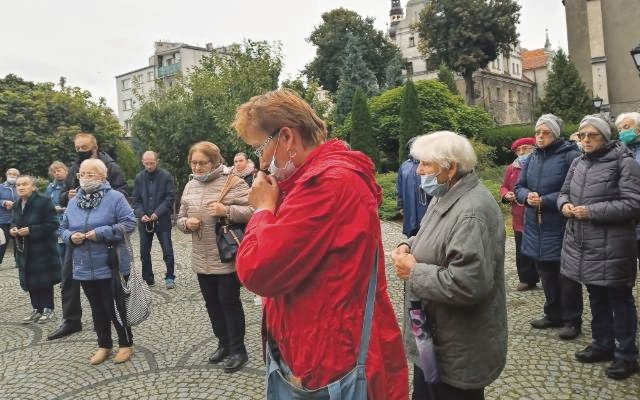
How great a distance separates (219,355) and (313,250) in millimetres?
3526

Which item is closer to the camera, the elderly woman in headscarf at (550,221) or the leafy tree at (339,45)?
the elderly woman in headscarf at (550,221)

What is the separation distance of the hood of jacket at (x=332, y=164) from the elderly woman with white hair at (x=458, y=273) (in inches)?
27.6

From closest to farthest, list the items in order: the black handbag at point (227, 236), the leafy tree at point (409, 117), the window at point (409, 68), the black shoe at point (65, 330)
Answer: the black handbag at point (227, 236) < the black shoe at point (65, 330) < the leafy tree at point (409, 117) < the window at point (409, 68)

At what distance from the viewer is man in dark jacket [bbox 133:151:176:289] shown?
8.17m

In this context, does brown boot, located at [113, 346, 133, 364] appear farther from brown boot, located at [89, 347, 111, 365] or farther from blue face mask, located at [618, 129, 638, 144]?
blue face mask, located at [618, 129, 638, 144]

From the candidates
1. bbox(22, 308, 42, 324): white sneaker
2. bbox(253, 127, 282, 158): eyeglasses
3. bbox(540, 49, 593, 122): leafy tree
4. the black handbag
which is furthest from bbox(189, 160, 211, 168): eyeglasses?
bbox(540, 49, 593, 122): leafy tree

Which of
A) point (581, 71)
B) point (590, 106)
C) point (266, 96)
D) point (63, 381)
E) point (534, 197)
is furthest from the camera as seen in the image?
point (581, 71)

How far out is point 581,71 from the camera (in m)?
34.1

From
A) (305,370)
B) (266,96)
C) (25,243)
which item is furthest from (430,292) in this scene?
(25,243)

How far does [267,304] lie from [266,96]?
79 centimetres

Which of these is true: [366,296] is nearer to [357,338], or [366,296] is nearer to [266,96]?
[357,338]

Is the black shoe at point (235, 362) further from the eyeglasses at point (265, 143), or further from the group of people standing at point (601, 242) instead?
the eyeglasses at point (265, 143)

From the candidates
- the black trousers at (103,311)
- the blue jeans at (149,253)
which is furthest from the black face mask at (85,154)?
the blue jeans at (149,253)

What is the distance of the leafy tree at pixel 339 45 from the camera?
4869 centimetres
